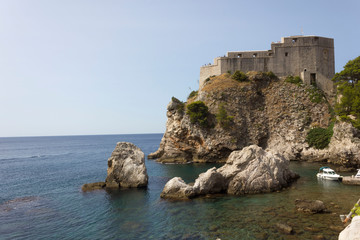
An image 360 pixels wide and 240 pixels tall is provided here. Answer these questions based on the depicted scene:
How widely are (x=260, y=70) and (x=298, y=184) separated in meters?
33.3

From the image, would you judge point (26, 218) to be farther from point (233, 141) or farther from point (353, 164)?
point (353, 164)

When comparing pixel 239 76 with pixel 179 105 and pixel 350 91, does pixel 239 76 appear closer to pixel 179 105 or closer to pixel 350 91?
pixel 179 105

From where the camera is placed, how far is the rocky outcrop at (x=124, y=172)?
2895 cm

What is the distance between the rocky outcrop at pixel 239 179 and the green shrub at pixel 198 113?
20.1m

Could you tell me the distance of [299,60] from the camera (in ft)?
170

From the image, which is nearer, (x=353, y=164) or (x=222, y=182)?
(x=222, y=182)

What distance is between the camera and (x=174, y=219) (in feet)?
60.1

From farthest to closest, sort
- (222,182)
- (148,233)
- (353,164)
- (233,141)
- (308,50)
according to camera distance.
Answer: (308,50)
(233,141)
(353,164)
(222,182)
(148,233)

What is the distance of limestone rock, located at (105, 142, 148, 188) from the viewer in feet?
95.0

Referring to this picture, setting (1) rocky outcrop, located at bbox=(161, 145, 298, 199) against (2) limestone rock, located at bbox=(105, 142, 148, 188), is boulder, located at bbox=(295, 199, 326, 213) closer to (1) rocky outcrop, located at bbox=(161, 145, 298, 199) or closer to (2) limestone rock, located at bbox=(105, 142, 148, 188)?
(1) rocky outcrop, located at bbox=(161, 145, 298, 199)

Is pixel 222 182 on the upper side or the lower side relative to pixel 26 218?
upper

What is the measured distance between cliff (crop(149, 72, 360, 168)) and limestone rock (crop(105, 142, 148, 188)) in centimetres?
1915

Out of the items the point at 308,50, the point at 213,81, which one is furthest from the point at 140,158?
the point at 308,50

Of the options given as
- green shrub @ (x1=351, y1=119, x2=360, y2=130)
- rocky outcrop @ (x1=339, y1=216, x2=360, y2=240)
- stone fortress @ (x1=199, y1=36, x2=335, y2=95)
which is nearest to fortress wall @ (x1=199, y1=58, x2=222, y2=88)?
stone fortress @ (x1=199, y1=36, x2=335, y2=95)
